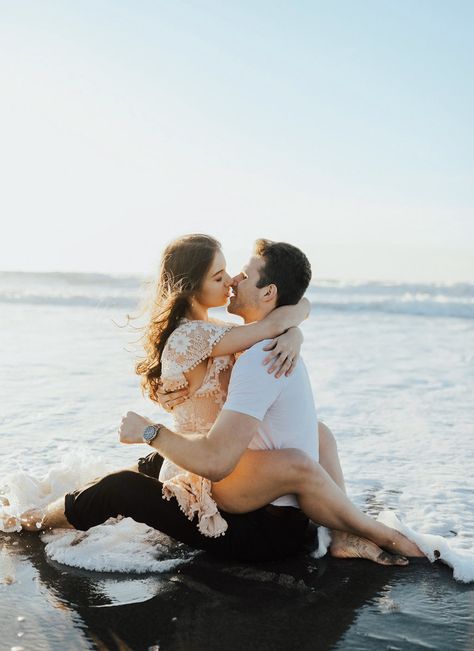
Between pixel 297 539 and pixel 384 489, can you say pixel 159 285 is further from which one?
pixel 384 489

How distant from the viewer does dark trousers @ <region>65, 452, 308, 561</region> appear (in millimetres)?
3680

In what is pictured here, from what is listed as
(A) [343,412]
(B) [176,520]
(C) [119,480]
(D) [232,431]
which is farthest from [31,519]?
Result: (A) [343,412]

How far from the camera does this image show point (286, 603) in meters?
3.31

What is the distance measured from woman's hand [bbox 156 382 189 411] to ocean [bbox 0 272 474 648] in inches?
15.3

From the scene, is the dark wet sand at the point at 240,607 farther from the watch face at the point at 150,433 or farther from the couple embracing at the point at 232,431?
the watch face at the point at 150,433

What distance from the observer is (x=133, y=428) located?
354cm

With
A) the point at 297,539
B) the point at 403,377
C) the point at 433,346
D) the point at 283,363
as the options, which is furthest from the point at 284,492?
the point at 433,346

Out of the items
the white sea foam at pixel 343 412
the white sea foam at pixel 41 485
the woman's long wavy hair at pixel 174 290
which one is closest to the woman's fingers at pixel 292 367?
the woman's long wavy hair at pixel 174 290

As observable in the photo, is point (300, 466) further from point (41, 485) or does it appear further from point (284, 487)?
point (41, 485)

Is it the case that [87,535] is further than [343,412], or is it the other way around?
[343,412]

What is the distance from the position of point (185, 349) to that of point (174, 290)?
1.18ft

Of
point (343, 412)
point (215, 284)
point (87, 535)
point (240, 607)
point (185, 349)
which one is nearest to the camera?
point (240, 607)

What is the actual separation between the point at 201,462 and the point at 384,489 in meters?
2.16

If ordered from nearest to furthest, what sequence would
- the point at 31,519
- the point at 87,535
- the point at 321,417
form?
the point at 87,535 < the point at 31,519 < the point at 321,417
